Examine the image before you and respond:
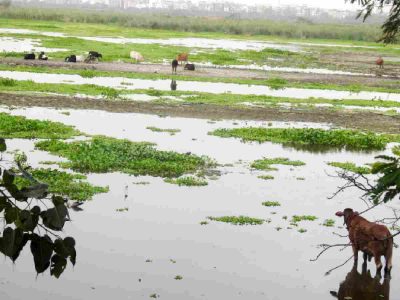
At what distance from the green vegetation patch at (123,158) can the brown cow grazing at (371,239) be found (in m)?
6.92

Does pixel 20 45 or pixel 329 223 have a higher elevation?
pixel 20 45

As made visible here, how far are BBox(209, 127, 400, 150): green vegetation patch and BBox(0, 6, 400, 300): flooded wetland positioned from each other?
6 cm

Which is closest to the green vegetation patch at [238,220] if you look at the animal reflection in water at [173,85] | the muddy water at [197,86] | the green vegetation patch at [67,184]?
the green vegetation patch at [67,184]

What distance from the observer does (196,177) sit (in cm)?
1642

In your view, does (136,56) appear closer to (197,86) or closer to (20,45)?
(197,86)

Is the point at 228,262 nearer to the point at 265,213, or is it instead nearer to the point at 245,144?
the point at 265,213

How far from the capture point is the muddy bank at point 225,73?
42188mm

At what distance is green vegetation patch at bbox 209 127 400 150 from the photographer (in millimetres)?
22406

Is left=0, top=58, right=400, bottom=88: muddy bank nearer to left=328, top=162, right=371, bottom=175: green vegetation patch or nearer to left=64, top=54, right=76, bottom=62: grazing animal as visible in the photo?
left=64, top=54, right=76, bottom=62: grazing animal

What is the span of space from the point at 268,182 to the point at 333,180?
219cm

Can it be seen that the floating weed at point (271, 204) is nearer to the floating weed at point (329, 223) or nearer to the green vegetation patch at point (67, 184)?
the floating weed at point (329, 223)

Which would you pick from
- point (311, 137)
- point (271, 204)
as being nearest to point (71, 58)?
point (311, 137)

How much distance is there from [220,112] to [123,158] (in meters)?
11.2

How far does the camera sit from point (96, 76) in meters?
38.5
